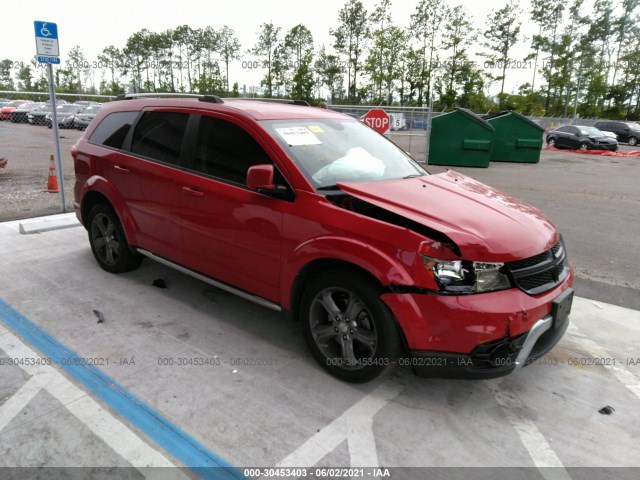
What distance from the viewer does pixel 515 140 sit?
717 inches

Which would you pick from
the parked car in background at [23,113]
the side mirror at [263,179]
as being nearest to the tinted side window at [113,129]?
the side mirror at [263,179]

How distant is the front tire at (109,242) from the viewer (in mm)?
4746

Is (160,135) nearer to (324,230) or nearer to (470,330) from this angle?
(324,230)

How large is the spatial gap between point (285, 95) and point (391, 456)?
57972mm

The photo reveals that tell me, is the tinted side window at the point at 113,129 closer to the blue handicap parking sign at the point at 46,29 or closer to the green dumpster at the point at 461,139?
the blue handicap parking sign at the point at 46,29

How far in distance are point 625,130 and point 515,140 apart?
20949 millimetres

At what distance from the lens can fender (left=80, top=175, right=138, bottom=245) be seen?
451 centimetres

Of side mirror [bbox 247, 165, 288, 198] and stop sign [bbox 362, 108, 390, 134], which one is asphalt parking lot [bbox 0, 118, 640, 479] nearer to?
side mirror [bbox 247, 165, 288, 198]

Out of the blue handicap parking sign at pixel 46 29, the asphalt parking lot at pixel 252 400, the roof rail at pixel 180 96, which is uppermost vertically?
the blue handicap parking sign at pixel 46 29

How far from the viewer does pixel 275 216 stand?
3.28 metres

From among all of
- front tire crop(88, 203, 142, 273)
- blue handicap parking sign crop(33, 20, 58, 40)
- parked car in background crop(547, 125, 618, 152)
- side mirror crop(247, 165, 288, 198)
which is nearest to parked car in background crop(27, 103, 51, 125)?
blue handicap parking sign crop(33, 20, 58, 40)

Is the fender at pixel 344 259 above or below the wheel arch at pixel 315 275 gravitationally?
above

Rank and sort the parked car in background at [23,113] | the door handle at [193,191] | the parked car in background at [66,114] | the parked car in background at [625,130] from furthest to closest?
the parked car in background at [625,130], the parked car in background at [23,113], the parked car in background at [66,114], the door handle at [193,191]

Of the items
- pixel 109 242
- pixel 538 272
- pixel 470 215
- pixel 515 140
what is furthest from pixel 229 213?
pixel 515 140
